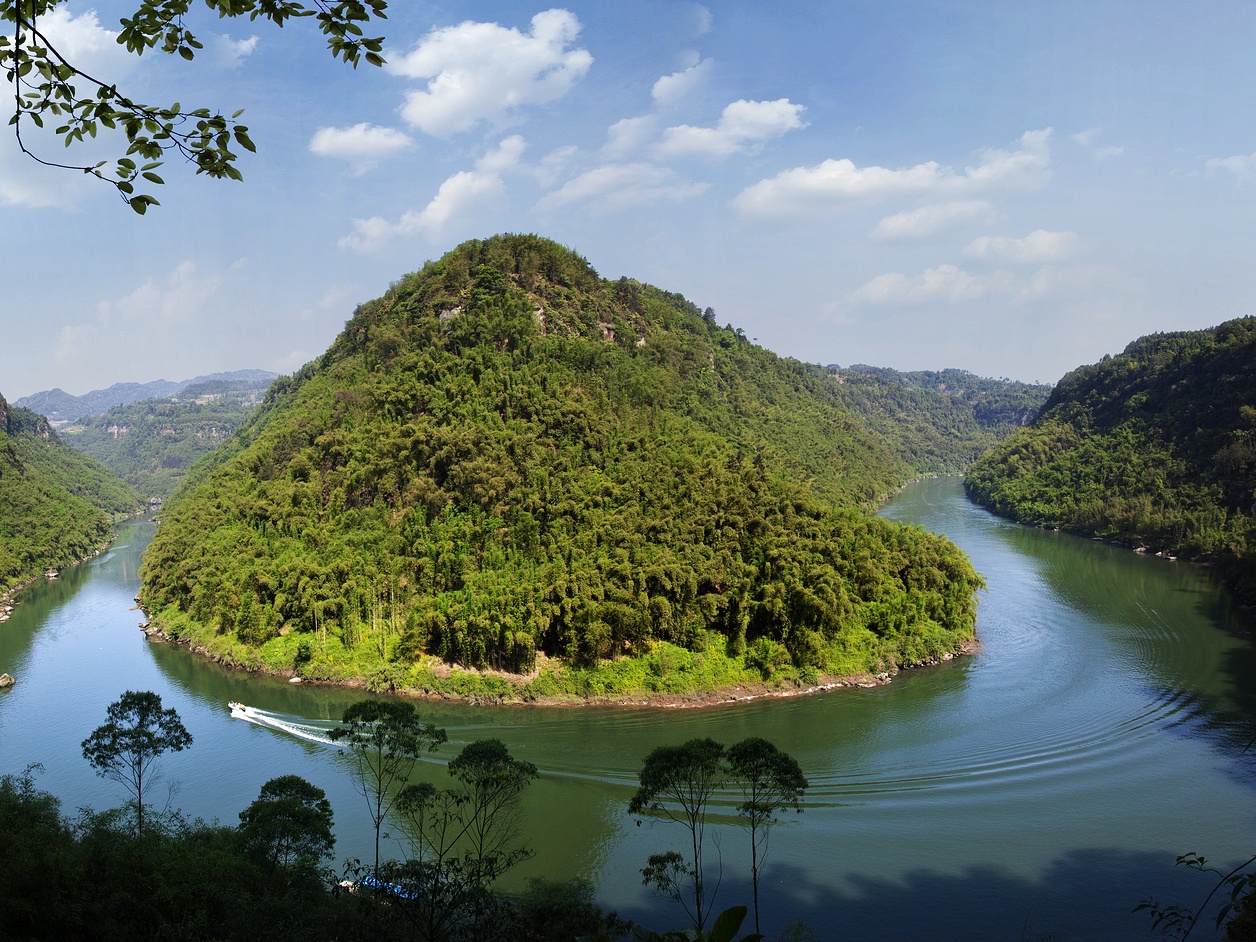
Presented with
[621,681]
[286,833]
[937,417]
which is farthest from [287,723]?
[937,417]

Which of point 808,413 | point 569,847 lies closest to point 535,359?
point 569,847

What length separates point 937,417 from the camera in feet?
443

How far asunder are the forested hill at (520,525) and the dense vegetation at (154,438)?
7750 centimetres

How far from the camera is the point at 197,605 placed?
110 feet

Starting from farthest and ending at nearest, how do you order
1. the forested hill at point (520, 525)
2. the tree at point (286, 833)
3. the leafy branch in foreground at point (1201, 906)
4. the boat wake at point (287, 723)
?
the forested hill at point (520, 525)
the boat wake at point (287, 723)
the tree at point (286, 833)
the leafy branch in foreground at point (1201, 906)

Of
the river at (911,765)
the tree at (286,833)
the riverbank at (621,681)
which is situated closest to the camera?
the tree at (286,833)

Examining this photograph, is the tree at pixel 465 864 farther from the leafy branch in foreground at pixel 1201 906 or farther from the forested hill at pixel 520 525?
the forested hill at pixel 520 525

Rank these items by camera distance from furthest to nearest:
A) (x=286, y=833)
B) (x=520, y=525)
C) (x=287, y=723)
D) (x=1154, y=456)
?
(x=1154, y=456) < (x=520, y=525) < (x=287, y=723) < (x=286, y=833)

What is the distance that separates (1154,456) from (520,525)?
50768 millimetres

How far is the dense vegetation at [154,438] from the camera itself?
11375 centimetres

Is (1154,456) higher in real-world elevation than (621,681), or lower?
higher

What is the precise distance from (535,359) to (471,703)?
1825cm

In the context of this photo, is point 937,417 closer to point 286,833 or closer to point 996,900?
point 996,900

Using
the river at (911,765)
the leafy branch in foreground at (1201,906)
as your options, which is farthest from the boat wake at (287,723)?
the leafy branch in foreground at (1201,906)
